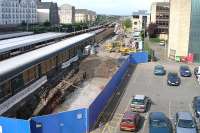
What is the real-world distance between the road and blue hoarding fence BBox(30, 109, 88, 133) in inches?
50.1

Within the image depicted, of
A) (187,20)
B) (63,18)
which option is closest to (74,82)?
(187,20)

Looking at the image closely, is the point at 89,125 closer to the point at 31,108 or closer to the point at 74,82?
the point at 31,108

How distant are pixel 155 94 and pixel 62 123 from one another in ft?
43.1

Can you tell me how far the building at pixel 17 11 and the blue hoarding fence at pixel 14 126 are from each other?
274ft

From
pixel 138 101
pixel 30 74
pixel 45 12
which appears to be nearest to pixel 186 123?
pixel 138 101

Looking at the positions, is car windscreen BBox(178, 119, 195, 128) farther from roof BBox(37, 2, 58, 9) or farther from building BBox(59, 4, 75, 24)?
building BBox(59, 4, 75, 24)

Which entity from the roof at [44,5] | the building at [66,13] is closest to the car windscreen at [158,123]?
the roof at [44,5]

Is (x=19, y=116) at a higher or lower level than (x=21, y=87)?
lower

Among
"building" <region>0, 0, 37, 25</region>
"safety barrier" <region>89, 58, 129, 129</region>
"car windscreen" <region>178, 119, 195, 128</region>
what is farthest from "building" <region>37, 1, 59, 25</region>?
"car windscreen" <region>178, 119, 195, 128</region>

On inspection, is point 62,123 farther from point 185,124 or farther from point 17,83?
point 185,124

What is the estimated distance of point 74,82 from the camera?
103 feet

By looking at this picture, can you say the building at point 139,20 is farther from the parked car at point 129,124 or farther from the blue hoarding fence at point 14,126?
the blue hoarding fence at point 14,126

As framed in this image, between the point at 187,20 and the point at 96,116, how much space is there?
95.1ft

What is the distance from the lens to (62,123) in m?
17.7
